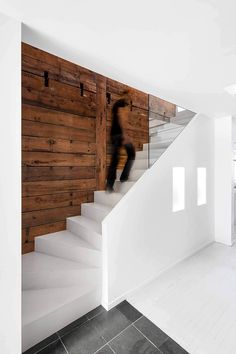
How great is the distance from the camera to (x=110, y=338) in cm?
171

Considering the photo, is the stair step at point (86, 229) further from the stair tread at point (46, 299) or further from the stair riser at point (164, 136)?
the stair riser at point (164, 136)

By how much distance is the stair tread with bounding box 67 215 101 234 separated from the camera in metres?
2.43

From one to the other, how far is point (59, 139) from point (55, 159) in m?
0.29

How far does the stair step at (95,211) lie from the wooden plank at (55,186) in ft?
1.01

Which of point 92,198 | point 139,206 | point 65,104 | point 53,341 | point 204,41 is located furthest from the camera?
point 92,198

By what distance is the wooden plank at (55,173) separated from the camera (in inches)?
101

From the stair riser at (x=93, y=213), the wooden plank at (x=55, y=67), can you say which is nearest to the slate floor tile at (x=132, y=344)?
the stair riser at (x=93, y=213)

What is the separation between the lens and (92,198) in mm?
3229

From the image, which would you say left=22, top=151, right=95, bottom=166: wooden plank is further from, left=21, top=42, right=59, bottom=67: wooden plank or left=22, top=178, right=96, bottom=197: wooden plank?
left=21, top=42, right=59, bottom=67: wooden plank

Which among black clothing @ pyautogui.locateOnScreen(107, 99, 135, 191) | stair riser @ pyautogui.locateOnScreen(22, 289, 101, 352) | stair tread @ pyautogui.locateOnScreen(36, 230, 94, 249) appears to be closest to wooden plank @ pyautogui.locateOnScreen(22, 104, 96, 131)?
black clothing @ pyautogui.locateOnScreen(107, 99, 135, 191)

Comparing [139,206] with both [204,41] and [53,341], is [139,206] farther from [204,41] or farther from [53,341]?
[204,41]

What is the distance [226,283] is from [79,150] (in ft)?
8.76

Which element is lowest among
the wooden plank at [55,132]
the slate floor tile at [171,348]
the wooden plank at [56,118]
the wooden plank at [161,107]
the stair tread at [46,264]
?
the slate floor tile at [171,348]
